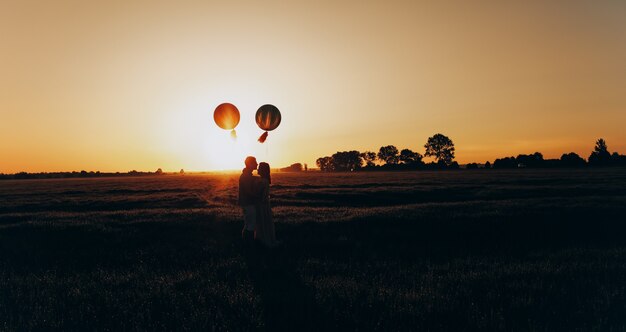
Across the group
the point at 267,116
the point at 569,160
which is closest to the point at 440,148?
the point at 569,160

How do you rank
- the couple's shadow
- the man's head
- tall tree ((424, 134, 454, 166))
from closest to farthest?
the couple's shadow, the man's head, tall tree ((424, 134, 454, 166))

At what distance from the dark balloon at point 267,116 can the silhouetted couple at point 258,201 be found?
2.97 metres

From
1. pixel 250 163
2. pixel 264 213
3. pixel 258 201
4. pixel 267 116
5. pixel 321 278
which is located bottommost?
pixel 321 278

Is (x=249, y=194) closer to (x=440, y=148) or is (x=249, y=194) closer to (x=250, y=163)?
(x=250, y=163)

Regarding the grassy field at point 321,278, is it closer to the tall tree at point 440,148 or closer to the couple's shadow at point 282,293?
the couple's shadow at point 282,293

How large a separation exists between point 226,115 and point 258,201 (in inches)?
164

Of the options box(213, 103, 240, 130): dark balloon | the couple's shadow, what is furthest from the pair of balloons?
the couple's shadow

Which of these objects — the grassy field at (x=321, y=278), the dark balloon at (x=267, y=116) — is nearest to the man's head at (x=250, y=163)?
the grassy field at (x=321, y=278)

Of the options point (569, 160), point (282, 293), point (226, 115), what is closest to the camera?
point (282, 293)

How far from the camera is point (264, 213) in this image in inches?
416

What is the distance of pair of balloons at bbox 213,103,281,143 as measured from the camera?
42.9ft

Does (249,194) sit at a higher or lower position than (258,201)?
higher

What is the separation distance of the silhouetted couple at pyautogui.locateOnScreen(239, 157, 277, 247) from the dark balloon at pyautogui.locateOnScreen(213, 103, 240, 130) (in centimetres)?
Answer: 329

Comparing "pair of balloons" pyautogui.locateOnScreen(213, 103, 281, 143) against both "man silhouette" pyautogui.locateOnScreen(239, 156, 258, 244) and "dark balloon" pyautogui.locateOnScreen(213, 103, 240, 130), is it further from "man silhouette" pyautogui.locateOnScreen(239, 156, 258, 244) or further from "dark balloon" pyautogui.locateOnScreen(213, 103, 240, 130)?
"man silhouette" pyautogui.locateOnScreen(239, 156, 258, 244)
